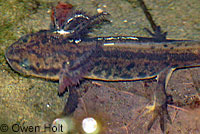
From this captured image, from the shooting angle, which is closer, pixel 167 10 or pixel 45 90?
pixel 45 90

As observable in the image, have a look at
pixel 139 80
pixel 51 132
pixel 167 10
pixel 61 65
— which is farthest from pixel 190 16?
pixel 51 132

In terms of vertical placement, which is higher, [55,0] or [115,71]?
[55,0]

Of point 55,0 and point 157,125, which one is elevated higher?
point 55,0

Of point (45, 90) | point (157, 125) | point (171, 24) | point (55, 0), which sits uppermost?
point (55, 0)

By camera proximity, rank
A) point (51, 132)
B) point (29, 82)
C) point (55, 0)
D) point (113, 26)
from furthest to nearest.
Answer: point (55, 0) → point (113, 26) → point (29, 82) → point (51, 132)

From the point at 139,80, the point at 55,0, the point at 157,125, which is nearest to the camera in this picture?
the point at 157,125

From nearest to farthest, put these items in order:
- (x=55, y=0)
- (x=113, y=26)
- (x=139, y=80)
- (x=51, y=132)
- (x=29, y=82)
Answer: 1. (x=51, y=132)
2. (x=29, y=82)
3. (x=139, y=80)
4. (x=113, y=26)
5. (x=55, y=0)

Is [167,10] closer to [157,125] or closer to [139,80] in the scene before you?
[139,80]

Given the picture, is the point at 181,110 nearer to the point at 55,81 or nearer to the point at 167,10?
the point at 55,81

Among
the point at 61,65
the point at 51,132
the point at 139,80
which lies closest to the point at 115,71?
the point at 139,80
